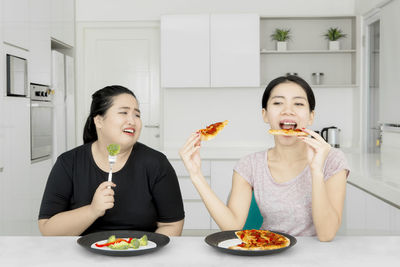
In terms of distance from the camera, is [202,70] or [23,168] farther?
[202,70]

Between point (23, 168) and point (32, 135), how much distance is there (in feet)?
0.95

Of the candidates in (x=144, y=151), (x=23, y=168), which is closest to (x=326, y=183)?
(x=144, y=151)

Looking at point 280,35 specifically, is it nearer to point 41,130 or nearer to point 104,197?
point 41,130

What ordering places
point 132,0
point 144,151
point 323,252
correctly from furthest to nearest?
point 132,0
point 144,151
point 323,252

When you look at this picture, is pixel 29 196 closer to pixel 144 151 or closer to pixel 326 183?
pixel 144 151

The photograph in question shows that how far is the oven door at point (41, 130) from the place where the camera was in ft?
12.2

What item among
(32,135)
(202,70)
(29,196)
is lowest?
(29,196)

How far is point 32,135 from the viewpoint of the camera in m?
3.69

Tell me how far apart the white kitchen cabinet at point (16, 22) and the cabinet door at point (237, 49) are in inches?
68.1

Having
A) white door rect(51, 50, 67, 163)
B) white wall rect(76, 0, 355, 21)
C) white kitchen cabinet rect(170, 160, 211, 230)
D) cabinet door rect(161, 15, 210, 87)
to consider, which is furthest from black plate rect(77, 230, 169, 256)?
white wall rect(76, 0, 355, 21)

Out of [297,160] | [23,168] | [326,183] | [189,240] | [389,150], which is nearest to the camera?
[189,240]

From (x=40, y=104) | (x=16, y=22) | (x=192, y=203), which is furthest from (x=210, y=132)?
(x=192, y=203)

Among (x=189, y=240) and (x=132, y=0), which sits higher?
(x=132, y=0)

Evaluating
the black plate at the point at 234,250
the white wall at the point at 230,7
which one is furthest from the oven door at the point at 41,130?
the black plate at the point at 234,250
